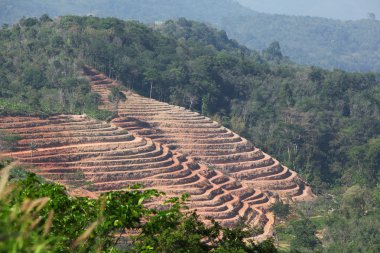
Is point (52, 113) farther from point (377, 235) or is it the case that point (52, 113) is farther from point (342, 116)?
point (342, 116)

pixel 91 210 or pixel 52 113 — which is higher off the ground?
pixel 91 210

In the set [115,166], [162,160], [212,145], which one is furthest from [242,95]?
[115,166]

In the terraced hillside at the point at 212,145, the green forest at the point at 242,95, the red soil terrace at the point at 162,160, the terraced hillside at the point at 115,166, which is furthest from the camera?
the terraced hillside at the point at 212,145

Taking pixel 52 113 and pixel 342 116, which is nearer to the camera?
pixel 52 113

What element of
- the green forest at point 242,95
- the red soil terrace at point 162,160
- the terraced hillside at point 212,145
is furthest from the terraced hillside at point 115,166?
the terraced hillside at point 212,145

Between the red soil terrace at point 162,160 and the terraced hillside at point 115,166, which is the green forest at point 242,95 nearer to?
the terraced hillside at point 115,166

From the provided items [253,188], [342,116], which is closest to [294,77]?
[342,116]

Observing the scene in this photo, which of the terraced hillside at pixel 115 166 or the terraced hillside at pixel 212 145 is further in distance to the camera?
the terraced hillside at pixel 212 145
